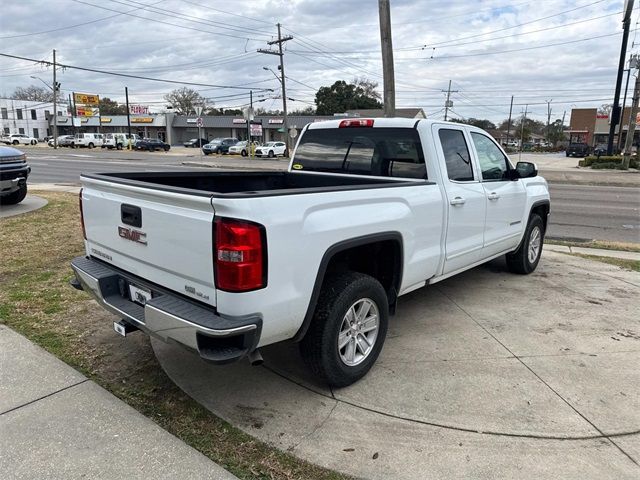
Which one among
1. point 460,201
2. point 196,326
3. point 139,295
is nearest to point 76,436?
point 139,295

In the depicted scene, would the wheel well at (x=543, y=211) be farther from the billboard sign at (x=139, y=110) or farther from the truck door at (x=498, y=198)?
the billboard sign at (x=139, y=110)

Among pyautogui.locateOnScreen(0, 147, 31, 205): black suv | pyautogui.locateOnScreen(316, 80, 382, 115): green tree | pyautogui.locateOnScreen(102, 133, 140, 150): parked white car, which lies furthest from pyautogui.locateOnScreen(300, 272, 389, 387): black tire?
pyautogui.locateOnScreen(316, 80, 382, 115): green tree

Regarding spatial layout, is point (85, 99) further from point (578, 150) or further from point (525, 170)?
point (525, 170)

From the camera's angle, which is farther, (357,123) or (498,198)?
(498,198)

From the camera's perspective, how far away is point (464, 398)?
3.36 metres

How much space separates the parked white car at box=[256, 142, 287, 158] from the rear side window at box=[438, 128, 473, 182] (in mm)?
42769

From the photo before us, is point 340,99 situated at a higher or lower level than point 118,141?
higher

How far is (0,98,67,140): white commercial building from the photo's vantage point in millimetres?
98312

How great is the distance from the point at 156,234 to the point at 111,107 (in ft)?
416

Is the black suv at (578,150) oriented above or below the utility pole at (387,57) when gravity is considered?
below

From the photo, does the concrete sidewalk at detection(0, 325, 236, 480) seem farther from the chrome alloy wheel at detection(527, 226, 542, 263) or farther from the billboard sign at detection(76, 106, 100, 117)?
the billboard sign at detection(76, 106, 100, 117)

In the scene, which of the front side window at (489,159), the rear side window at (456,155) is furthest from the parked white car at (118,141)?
the rear side window at (456,155)

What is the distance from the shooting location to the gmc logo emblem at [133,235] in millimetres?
3135

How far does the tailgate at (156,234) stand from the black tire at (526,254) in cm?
454
